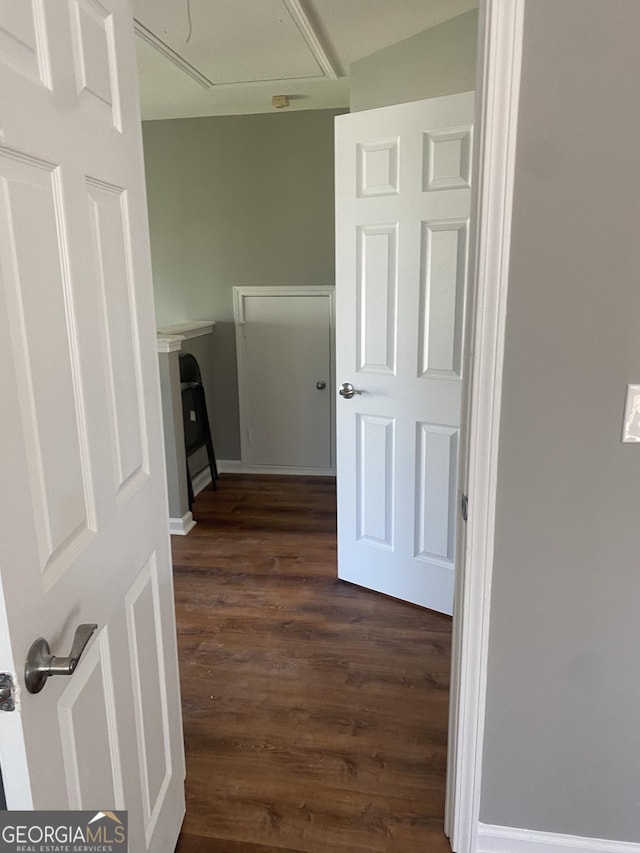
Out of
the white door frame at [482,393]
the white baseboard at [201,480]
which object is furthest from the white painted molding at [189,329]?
the white door frame at [482,393]

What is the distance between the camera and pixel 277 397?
14.2 feet

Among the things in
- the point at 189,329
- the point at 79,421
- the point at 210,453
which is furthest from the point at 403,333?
the point at 210,453

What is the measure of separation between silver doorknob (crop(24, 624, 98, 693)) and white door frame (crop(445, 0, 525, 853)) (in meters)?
0.87

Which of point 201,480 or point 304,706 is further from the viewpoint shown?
point 201,480

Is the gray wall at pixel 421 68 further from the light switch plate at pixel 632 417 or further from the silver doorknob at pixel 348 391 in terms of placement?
the light switch plate at pixel 632 417

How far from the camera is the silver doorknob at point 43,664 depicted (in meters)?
0.78

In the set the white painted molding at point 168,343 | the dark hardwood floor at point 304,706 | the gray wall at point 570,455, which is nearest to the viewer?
the gray wall at point 570,455

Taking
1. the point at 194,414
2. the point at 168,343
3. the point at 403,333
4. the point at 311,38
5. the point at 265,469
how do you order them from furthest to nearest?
1. the point at 265,469
2. the point at 194,414
3. the point at 168,343
4. the point at 311,38
5. the point at 403,333

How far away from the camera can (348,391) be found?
2.64 meters

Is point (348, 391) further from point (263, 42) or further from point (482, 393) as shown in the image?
point (263, 42)

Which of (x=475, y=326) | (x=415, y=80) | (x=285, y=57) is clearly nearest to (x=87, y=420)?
(x=475, y=326)

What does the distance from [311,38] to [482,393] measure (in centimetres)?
210

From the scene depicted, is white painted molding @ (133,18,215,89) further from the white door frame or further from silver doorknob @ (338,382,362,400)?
the white door frame

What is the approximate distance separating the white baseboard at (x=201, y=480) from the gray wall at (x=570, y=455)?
290 centimetres
